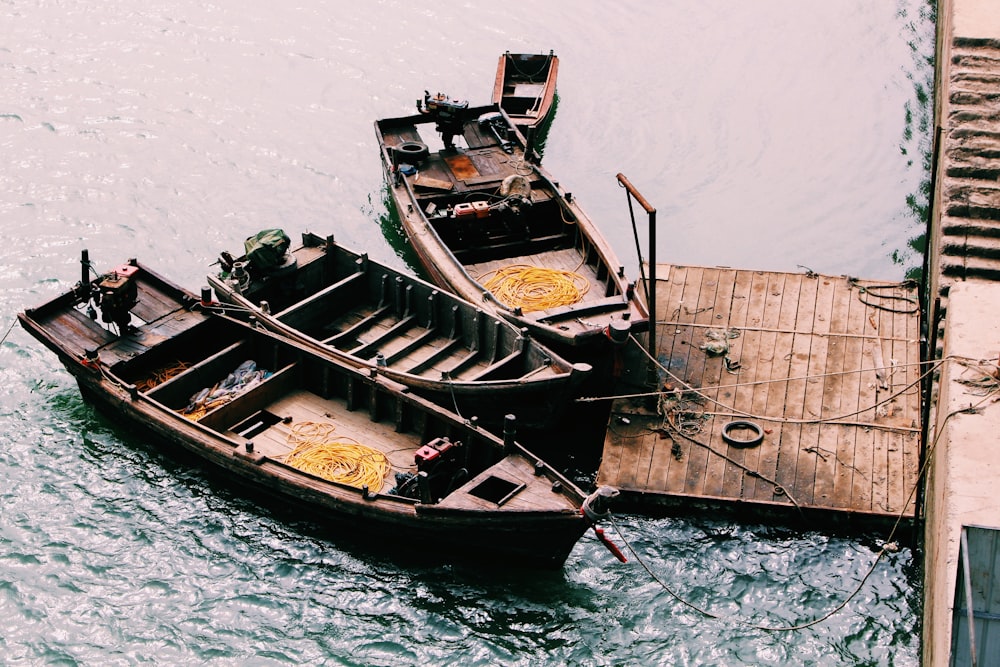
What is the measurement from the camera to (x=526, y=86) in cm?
2731

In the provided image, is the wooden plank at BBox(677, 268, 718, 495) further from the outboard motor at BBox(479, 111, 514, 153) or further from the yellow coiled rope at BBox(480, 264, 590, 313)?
the outboard motor at BBox(479, 111, 514, 153)

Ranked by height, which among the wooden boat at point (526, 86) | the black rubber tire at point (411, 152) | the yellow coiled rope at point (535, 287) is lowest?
the yellow coiled rope at point (535, 287)

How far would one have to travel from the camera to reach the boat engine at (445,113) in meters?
23.5

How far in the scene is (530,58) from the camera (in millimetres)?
27766

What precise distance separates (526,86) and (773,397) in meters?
12.8

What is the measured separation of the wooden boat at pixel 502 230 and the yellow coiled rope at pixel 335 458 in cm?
318

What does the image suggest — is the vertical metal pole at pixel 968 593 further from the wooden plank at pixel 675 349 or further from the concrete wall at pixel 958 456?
the wooden plank at pixel 675 349

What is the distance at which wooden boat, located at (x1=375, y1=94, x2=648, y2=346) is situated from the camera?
17.5 metres

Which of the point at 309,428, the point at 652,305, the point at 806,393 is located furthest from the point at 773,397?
the point at 309,428

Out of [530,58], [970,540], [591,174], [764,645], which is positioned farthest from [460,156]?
[970,540]

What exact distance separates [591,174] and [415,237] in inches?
267

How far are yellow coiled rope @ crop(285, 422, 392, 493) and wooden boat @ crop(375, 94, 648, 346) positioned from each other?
318 cm

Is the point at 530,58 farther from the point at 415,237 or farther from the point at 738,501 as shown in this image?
A: the point at 738,501

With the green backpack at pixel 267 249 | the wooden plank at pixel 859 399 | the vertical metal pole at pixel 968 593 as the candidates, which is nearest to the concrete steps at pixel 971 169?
the wooden plank at pixel 859 399
